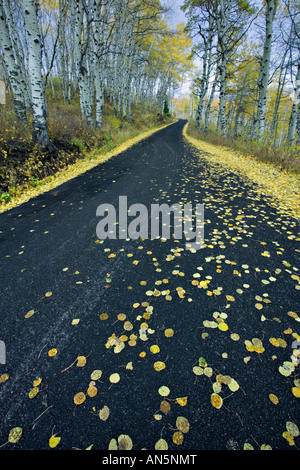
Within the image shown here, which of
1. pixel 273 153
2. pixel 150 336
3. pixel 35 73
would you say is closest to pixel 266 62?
pixel 273 153

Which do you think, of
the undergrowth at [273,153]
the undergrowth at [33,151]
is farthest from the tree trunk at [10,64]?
the undergrowth at [273,153]

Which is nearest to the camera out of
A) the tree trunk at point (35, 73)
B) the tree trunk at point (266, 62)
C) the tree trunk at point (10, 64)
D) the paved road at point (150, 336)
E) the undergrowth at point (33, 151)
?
the paved road at point (150, 336)

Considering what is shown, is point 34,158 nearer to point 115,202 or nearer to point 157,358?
point 115,202

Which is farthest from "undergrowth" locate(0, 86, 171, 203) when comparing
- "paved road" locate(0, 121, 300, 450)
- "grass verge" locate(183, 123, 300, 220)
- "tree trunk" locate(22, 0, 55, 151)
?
"grass verge" locate(183, 123, 300, 220)

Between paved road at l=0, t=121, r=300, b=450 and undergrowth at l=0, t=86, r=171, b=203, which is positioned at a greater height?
undergrowth at l=0, t=86, r=171, b=203

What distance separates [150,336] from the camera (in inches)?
86.2

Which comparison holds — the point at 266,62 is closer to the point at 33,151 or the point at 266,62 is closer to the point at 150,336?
the point at 33,151

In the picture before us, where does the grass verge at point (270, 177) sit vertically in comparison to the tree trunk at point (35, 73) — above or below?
below

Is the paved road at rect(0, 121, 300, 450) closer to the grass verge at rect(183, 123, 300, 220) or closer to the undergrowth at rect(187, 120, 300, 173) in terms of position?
the grass verge at rect(183, 123, 300, 220)

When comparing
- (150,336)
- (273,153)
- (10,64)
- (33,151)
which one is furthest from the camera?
(273,153)

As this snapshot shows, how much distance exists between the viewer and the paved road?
1.57 meters

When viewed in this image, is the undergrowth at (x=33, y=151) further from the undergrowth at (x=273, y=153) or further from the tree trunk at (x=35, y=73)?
the undergrowth at (x=273, y=153)

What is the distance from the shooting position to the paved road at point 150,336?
157 centimetres

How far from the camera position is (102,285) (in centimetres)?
285
